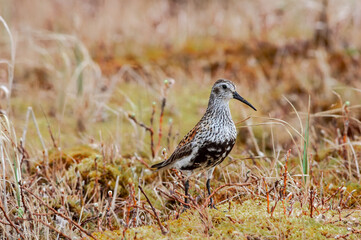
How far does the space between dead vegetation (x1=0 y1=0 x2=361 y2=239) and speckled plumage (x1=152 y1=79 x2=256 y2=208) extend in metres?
0.18

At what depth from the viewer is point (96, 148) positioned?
534 cm

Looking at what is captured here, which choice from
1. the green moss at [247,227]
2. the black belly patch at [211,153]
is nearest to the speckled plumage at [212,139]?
the black belly patch at [211,153]

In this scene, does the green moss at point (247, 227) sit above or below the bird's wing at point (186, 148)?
below

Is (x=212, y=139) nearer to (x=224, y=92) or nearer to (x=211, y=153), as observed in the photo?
(x=211, y=153)

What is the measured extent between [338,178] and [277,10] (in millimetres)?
5756

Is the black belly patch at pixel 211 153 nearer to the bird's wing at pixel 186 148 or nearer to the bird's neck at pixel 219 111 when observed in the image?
the bird's wing at pixel 186 148

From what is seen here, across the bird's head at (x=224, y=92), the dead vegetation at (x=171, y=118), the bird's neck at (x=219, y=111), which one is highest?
the bird's head at (x=224, y=92)

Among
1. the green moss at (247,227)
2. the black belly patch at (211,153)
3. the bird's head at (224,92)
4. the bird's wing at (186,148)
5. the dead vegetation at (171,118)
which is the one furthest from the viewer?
the bird's head at (224,92)

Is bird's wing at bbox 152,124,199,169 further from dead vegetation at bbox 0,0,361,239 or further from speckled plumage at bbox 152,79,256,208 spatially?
dead vegetation at bbox 0,0,361,239

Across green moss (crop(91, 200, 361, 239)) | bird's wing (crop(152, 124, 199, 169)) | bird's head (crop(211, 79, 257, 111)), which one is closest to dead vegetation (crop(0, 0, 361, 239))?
green moss (crop(91, 200, 361, 239))

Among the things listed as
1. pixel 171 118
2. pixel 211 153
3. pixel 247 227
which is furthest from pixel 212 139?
pixel 171 118

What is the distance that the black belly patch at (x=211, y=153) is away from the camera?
379 cm

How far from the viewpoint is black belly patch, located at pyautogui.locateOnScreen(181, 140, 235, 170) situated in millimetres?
3785

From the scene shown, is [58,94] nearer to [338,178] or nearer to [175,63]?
[175,63]
